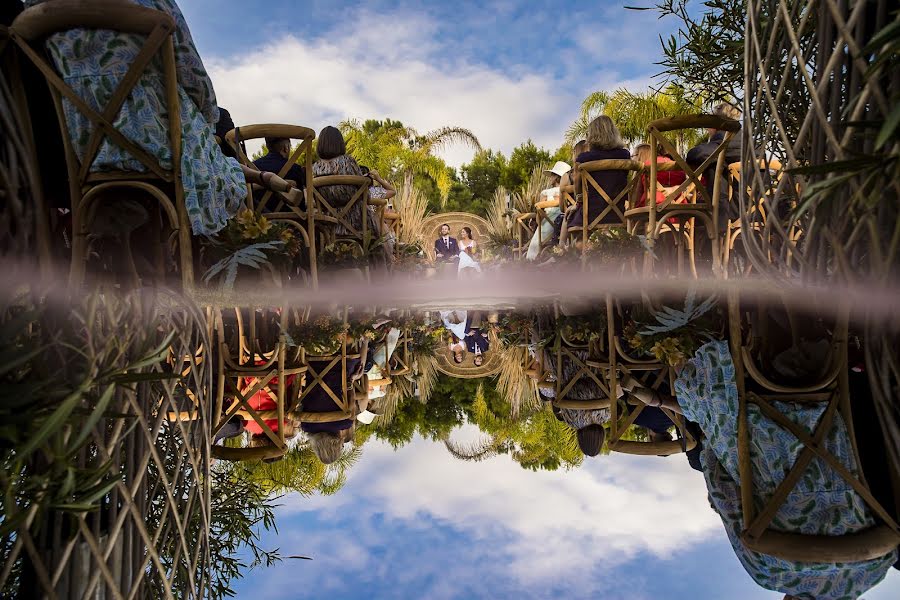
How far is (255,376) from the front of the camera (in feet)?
6.42

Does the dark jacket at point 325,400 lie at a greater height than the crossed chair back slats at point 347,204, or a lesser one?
lesser

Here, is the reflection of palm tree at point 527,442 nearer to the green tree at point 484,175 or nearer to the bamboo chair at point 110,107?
the bamboo chair at point 110,107

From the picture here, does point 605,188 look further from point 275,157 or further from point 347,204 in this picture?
point 275,157

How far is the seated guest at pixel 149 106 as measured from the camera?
159cm

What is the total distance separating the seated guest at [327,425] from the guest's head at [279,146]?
2047 mm

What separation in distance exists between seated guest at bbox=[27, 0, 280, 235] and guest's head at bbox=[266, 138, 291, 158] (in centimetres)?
206

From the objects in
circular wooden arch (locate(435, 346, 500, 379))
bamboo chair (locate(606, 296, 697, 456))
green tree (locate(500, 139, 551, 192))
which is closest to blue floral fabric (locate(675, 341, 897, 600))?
bamboo chair (locate(606, 296, 697, 456))

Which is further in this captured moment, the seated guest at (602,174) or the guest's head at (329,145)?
the guest's head at (329,145)

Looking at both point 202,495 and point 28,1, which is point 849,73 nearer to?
point 202,495

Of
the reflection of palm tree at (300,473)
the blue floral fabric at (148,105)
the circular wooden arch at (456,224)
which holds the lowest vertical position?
the reflection of palm tree at (300,473)

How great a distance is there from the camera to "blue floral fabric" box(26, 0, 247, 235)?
5.21ft

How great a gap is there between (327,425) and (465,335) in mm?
1762

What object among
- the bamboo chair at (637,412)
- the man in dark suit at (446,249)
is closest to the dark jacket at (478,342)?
the bamboo chair at (637,412)

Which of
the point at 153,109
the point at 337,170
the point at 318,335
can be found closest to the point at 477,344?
the point at 318,335
